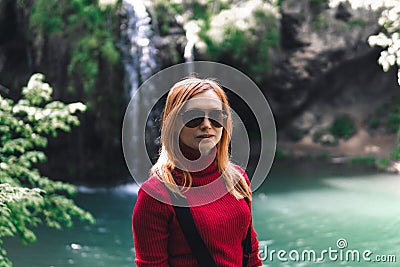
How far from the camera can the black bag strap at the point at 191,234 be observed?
1.46 metres

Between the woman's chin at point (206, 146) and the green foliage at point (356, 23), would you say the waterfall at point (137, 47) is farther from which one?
the woman's chin at point (206, 146)

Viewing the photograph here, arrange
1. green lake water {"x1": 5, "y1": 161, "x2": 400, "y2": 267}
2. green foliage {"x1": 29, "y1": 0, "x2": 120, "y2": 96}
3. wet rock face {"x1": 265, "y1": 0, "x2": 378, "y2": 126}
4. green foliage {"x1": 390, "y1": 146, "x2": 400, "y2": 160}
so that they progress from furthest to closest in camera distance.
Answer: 1. wet rock face {"x1": 265, "y1": 0, "x2": 378, "y2": 126}
2. green foliage {"x1": 390, "y1": 146, "x2": 400, "y2": 160}
3. green foliage {"x1": 29, "y1": 0, "x2": 120, "y2": 96}
4. green lake water {"x1": 5, "y1": 161, "x2": 400, "y2": 267}

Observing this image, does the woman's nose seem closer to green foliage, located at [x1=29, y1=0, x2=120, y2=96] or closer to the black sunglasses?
the black sunglasses

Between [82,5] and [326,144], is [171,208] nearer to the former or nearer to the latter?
[82,5]

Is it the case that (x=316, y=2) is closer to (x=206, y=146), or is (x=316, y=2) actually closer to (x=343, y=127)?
(x=343, y=127)

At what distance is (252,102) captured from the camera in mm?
1614

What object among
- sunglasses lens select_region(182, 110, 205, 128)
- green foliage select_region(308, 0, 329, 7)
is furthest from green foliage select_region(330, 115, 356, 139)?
sunglasses lens select_region(182, 110, 205, 128)

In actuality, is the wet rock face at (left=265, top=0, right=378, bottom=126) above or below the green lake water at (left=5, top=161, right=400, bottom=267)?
above

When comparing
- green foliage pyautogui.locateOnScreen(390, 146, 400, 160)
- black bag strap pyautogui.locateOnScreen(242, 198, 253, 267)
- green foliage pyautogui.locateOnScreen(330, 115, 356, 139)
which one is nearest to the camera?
black bag strap pyautogui.locateOnScreen(242, 198, 253, 267)

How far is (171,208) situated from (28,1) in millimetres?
10201

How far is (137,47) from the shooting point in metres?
10.7

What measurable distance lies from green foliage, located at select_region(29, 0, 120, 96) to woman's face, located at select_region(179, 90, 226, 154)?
30.0ft

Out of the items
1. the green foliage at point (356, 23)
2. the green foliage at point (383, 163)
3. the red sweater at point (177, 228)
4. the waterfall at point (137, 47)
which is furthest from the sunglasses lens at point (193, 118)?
the green foliage at point (356, 23)

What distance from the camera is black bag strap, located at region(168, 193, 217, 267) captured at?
146 centimetres
